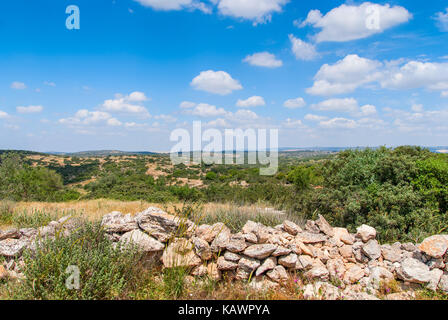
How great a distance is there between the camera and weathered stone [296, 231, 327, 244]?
15.3ft

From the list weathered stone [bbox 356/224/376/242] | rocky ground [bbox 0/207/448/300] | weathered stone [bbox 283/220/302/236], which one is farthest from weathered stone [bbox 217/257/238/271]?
weathered stone [bbox 356/224/376/242]

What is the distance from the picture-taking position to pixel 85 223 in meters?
4.45

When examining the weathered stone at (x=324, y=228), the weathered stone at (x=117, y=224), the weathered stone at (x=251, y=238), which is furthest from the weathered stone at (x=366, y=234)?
the weathered stone at (x=117, y=224)

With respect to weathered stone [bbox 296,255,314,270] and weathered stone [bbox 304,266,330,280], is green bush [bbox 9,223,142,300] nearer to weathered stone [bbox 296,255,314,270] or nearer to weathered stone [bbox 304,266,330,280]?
weathered stone [bbox 296,255,314,270]

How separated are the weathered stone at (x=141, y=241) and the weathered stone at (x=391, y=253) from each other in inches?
149

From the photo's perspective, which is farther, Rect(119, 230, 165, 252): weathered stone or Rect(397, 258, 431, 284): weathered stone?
Rect(119, 230, 165, 252): weathered stone

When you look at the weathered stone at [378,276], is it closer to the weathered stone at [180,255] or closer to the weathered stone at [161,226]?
the weathered stone at [180,255]

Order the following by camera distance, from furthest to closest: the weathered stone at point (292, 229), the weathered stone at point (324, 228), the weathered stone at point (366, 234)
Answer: the weathered stone at point (324, 228), the weathered stone at point (292, 229), the weathered stone at point (366, 234)

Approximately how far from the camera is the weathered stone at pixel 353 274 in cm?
400

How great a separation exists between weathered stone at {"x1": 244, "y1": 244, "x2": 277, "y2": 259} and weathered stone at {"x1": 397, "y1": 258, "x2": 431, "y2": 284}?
1.96m

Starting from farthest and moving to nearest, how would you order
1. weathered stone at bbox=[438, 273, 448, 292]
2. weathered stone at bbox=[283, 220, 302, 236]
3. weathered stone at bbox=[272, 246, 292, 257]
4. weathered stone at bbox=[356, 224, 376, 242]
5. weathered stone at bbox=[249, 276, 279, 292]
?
1. weathered stone at bbox=[283, 220, 302, 236]
2. weathered stone at bbox=[356, 224, 376, 242]
3. weathered stone at bbox=[272, 246, 292, 257]
4. weathered stone at bbox=[249, 276, 279, 292]
5. weathered stone at bbox=[438, 273, 448, 292]
